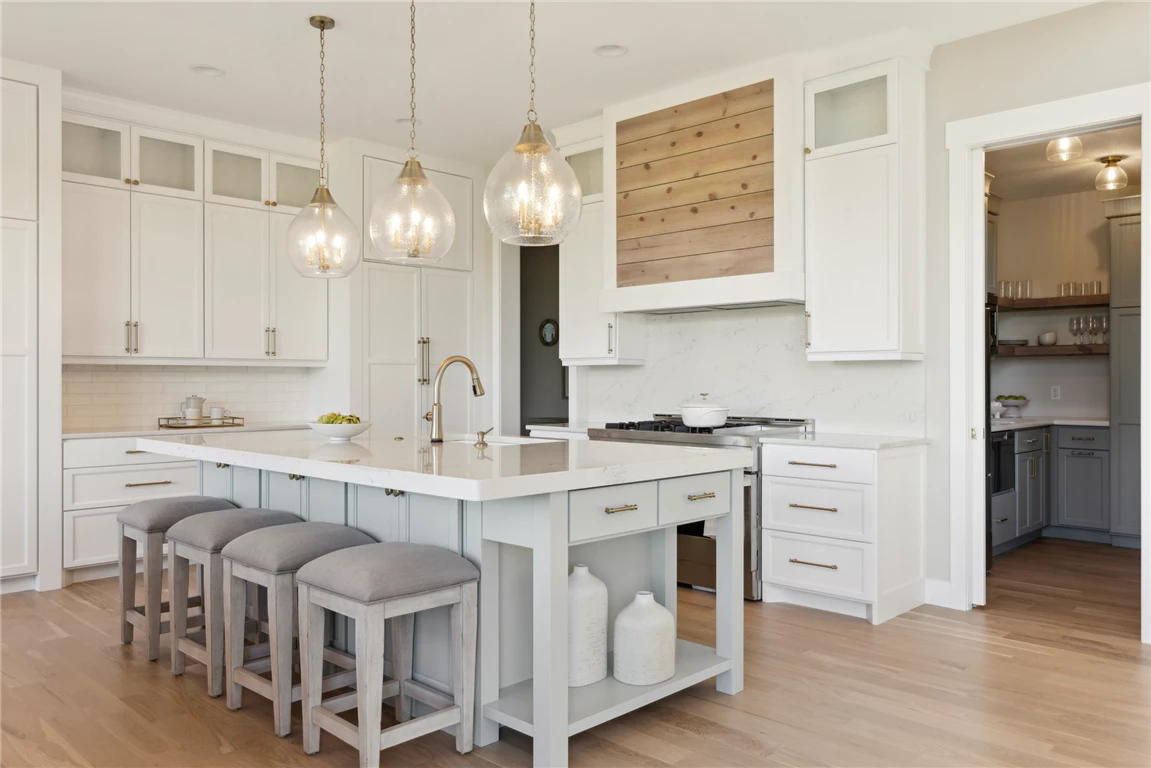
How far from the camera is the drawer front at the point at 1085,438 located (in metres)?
5.73

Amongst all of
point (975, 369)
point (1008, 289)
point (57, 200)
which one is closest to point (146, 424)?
point (57, 200)

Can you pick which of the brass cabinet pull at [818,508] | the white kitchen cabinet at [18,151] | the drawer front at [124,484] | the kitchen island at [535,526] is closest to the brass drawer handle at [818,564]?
the brass cabinet pull at [818,508]

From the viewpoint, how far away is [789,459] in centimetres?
404

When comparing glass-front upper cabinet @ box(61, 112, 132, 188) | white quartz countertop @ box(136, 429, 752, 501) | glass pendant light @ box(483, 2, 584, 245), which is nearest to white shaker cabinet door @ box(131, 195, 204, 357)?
glass-front upper cabinet @ box(61, 112, 132, 188)

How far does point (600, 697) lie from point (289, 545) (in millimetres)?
1040

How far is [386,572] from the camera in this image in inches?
89.4

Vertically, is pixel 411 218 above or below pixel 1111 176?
below

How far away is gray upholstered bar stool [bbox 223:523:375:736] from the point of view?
8.40 ft

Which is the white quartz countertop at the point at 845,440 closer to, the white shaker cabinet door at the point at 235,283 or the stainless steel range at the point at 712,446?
the stainless steel range at the point at 712,446

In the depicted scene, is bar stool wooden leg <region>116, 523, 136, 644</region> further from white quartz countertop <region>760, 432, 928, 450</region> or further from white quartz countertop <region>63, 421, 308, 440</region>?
white quartz countertop <region>760, 432, 928, 450</region>

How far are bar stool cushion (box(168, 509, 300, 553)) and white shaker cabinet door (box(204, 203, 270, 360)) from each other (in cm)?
233

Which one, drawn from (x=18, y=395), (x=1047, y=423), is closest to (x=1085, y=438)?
(x=1047, y=423)

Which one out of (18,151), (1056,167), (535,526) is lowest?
(535,526)

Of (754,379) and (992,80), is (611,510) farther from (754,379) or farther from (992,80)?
(992,80)
